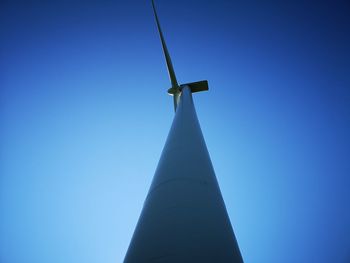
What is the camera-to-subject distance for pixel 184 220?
300 cm

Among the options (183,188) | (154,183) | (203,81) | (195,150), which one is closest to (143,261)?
(183,188)

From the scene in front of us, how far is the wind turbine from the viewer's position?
8.91 ft

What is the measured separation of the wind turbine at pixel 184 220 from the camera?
2.72 metres

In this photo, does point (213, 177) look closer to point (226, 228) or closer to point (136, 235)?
point (226, 228)

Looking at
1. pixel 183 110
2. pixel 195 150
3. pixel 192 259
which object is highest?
pixel 183 110

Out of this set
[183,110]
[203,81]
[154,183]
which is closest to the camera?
[154,183]

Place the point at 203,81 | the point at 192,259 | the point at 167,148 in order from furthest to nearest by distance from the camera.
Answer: the point at 203,81 → the point at 167,148 → the point at 192,259

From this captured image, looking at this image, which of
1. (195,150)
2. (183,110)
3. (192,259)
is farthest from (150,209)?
(183,110)

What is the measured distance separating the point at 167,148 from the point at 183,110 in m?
2.13

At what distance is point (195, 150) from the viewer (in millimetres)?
4445

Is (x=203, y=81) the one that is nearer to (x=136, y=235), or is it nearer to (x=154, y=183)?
(x=154, y=183)

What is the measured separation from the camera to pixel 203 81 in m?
12.0

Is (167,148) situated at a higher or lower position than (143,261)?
higher

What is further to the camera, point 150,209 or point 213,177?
point 213,177
